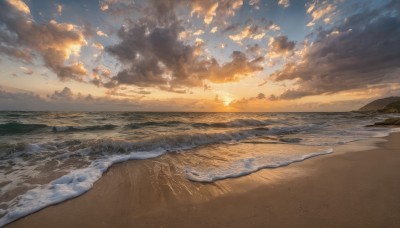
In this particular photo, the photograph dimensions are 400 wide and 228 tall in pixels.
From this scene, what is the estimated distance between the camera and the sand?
287 centimetres

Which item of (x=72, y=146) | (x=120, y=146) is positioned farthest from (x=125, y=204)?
(x=72, y=146)

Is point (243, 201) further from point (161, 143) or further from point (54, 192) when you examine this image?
point (161, 143)

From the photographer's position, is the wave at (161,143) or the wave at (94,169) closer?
the wave at (94,169)

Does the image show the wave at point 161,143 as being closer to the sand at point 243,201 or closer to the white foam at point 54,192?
the white foam at point 54,192

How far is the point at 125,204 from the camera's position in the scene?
3.52 m

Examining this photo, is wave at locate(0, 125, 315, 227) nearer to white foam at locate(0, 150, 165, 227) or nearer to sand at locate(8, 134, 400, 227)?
white foam at locate(0, 150, 165, 227)

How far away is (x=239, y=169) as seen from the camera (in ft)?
18.0

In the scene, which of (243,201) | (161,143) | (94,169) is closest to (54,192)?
(94,169)

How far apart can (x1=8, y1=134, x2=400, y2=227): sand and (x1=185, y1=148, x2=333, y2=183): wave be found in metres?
0.25

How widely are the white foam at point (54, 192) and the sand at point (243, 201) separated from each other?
199mm

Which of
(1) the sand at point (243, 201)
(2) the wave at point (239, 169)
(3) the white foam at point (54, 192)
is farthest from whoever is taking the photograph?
(2) the wave at point (239, 169)

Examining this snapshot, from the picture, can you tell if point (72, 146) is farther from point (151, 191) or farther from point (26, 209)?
point (151, 191)

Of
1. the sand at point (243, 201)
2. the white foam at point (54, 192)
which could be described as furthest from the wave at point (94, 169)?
the sand at point (243, 201)

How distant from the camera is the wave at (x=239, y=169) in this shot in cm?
490
